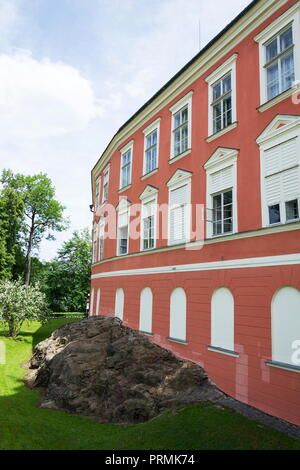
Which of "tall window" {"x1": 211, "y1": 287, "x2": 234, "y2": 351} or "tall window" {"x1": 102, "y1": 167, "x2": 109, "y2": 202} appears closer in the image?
"tall window" {"x1": 211, "y1": 287, "x2": 234, "y2": 351}

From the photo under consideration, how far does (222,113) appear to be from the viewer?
11.6m

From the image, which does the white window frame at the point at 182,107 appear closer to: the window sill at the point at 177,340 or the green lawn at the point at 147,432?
the window sill at the point at 177,340

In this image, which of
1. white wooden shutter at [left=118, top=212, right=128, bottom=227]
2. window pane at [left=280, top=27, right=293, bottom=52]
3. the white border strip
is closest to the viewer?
the white border strip

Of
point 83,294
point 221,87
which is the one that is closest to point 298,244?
point 221,87

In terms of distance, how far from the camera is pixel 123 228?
17.8m

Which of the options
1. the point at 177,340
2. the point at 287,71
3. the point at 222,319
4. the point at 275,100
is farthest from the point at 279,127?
the point at 177,340

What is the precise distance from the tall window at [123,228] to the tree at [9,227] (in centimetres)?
1925

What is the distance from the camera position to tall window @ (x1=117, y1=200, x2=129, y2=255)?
1733 cm

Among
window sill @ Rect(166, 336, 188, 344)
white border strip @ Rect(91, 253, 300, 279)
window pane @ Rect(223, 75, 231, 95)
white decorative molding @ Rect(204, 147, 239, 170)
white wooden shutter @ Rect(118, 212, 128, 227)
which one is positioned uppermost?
window pane @ Rect(223, 75, 231, 95)

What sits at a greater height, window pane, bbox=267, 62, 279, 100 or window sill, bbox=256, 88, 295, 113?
window pane, bbox=267, 62, 279, 100

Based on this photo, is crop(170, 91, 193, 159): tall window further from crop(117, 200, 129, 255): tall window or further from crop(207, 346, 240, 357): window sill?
crop(207, 346, 240, 357): window sill

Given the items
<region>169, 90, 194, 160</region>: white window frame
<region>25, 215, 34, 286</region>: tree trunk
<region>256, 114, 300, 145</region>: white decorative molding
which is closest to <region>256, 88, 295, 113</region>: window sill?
<region>256, 114, 300, 145</region>: white decorative molding

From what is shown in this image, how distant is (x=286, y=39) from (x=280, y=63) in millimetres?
698

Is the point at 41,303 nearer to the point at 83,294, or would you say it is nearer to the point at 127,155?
the point at 127,155
